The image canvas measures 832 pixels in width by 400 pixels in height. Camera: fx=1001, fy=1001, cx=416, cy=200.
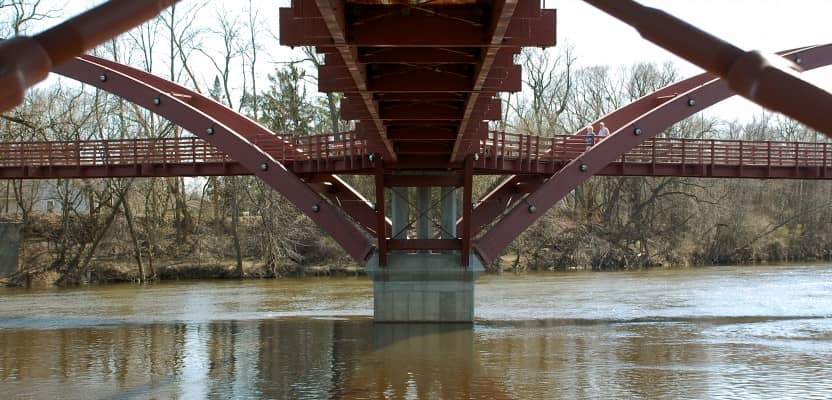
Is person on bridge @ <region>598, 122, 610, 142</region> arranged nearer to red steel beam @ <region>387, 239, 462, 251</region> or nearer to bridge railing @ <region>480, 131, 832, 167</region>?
bridge railing @ <region>480, 131, 832, 167</region>

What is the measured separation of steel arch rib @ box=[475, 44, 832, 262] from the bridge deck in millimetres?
827

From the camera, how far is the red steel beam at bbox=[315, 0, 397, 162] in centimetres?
1220

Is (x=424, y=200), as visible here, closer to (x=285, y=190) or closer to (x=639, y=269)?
(x=285, y=190)

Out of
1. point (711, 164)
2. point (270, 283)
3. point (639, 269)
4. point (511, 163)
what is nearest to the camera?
point (511, 163)

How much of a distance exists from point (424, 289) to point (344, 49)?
15.6 meters

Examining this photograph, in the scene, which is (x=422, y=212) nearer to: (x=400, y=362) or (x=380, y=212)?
(x=380, y=212)

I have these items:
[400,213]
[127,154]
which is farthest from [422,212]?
[127,154]

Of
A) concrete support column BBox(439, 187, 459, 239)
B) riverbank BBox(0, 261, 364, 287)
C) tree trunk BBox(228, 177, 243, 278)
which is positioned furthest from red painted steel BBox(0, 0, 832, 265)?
tree trunk BBox(228, 177, 243, 278)

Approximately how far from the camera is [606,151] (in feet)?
103

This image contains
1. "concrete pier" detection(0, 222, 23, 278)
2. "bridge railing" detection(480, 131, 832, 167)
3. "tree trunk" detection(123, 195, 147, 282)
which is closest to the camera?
"bridge railing" detection(480, 131, 832, 167)

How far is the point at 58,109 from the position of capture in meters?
54.0

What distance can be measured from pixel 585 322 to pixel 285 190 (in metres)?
10.00

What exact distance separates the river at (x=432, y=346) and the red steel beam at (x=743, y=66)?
1253cm

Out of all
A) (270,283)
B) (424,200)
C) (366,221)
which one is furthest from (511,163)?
(270,283)
